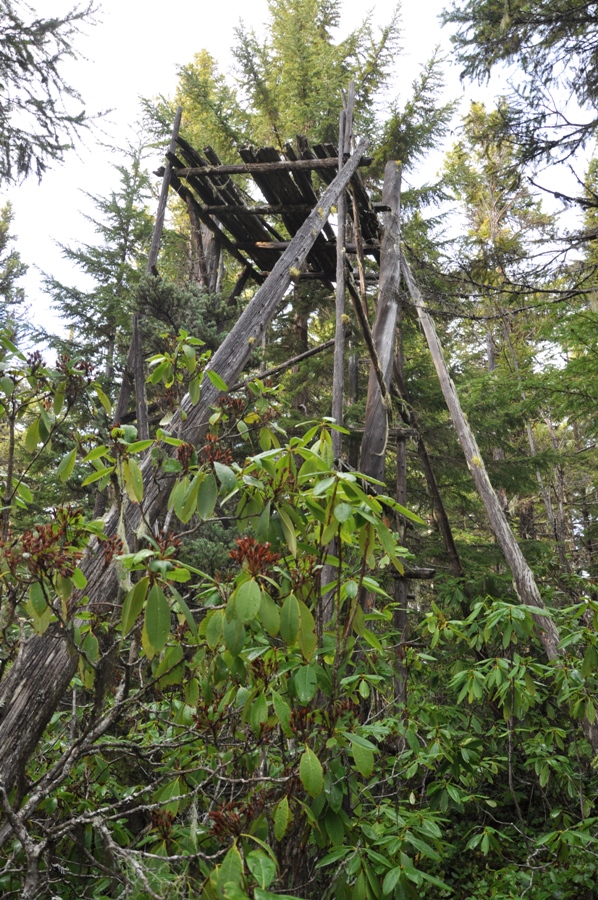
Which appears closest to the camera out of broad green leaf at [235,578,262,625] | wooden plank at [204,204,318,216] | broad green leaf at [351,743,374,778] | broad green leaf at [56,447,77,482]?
broad green leaf at [235,578,262,625]

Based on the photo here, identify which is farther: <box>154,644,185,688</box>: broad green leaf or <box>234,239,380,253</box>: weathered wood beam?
<box>234,239,380,253</box>: weathered wood beam

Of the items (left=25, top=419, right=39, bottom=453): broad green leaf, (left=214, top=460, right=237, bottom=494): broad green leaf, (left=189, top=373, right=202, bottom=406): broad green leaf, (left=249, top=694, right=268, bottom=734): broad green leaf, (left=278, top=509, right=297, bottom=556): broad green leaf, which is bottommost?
(left=249, top=694, right=268, bottom=734): broad green leaf

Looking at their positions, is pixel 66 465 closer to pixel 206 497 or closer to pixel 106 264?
pixel 206 497

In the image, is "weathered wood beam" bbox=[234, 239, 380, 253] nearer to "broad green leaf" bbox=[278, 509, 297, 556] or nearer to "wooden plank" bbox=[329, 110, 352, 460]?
"wooden plank" bbox=[329, 110, 352, 460]

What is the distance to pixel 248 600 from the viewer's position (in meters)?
1.59

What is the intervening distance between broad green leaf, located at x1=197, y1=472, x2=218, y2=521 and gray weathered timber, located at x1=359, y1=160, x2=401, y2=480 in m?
2.97

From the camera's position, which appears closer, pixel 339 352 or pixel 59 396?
pixel 59 396

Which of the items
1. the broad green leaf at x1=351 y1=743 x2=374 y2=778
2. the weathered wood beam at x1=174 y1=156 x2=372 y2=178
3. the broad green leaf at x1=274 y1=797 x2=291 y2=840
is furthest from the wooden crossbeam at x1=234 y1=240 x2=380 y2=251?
the broad green leaf at x1=274 y1=797 x2=291 y2=840

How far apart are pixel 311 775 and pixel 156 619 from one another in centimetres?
65

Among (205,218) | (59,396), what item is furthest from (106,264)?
(59,396)

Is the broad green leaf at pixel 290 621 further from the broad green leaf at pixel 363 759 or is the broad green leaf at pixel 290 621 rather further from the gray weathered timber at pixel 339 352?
the gray weathered timber at pixel 339 352

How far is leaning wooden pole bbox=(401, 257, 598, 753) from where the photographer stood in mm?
4172

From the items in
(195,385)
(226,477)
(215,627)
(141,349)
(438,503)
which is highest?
(141,349)

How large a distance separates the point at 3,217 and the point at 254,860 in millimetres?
31536
